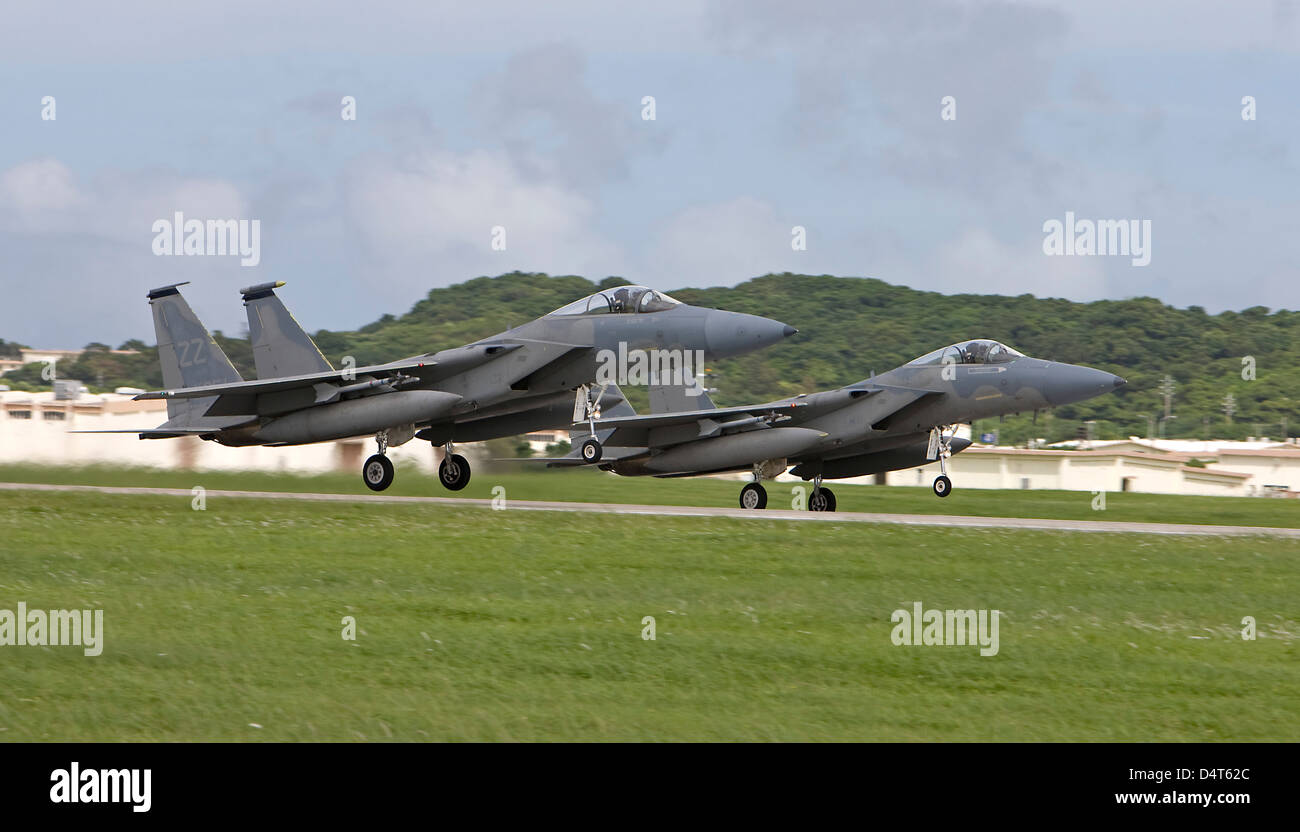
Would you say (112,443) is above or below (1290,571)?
above

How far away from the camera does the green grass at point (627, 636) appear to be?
9.02 meters

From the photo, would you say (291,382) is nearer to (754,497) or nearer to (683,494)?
(754,497)

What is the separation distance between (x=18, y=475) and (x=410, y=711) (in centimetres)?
2337

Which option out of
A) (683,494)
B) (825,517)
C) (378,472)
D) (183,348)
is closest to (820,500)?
(825,517)

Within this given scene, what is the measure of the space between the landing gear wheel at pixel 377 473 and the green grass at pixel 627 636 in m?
5.33

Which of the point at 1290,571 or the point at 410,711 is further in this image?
the point at 1290,571

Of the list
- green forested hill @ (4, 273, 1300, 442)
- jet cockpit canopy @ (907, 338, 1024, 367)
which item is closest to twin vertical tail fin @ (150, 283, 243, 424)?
jet cockpit canopy @ (907, 338, 1024, 367)

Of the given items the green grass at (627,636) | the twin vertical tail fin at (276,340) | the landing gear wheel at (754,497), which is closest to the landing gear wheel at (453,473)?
the twin vertical tail fin at (276,340)

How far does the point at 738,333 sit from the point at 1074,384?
7324 millimetres

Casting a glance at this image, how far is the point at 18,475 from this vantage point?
2892 centimetres

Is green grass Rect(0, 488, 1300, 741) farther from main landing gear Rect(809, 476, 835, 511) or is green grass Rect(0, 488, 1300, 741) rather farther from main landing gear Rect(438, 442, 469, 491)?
main landing gear Rect(809, 476, 835, 511)

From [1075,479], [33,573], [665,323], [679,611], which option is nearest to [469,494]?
[665,323]

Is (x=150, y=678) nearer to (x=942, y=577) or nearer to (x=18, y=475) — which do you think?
(x=942, y=577)

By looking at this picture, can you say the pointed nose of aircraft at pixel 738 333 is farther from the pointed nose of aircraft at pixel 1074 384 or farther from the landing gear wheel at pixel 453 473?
the landing gear wheel at pixel 453 473
